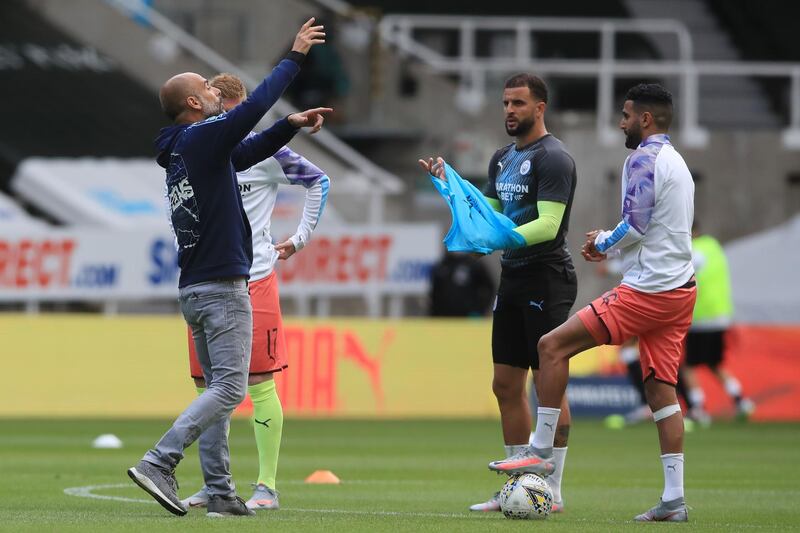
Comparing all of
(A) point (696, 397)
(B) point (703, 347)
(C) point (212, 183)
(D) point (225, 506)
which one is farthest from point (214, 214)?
(B) point (703, 347)

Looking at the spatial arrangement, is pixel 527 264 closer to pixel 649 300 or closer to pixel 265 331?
pixel 649 300

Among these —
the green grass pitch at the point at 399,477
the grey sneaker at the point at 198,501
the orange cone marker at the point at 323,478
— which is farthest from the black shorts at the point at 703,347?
the grey sneaker at the point at 198,501

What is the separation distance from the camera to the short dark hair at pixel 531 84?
10086 mm

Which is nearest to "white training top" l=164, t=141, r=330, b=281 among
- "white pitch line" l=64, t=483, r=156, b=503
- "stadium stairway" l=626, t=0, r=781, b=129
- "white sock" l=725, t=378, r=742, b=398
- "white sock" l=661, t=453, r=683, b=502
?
"white pitch line" l=64, t=483, r=156, b=503

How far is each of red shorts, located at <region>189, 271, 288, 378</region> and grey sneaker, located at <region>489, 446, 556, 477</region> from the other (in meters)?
1.42

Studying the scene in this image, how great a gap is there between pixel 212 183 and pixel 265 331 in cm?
130

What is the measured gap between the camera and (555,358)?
31.5 ft

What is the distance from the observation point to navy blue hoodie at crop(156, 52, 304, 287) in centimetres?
895

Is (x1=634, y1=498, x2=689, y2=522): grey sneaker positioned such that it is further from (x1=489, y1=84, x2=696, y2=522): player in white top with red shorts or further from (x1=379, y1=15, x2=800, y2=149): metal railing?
(x1=379, y1=15, x2=800, y2=149): metal railing

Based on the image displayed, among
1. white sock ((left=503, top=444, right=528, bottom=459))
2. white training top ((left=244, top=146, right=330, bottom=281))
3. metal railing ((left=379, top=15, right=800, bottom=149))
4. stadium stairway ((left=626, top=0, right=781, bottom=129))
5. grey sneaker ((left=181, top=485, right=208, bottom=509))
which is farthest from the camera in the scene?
stadium stairway ((left=626, top=0, right=781, bottom=129))

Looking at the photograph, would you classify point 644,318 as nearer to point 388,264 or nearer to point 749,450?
point 749,450

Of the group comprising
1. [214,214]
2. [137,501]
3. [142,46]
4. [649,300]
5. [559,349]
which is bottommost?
[137,501]

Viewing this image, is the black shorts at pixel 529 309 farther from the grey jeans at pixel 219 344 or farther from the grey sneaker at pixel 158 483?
the grey sneaker at pixel 158 483

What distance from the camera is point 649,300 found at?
9.59 metres
